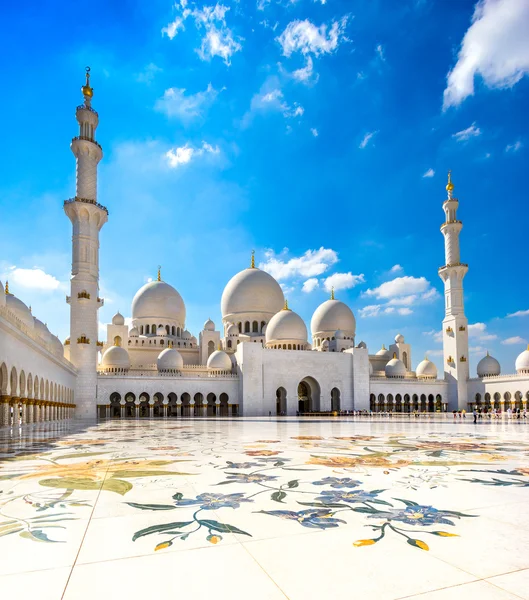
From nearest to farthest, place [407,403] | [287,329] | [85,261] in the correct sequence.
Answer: [85,261], [287,329], [407,403]

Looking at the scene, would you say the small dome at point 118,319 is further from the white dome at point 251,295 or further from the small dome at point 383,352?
the small dome at point 383,352

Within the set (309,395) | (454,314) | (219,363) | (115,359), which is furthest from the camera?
(454,314)

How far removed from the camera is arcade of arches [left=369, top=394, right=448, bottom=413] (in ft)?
122

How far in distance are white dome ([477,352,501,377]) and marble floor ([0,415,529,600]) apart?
35.6m

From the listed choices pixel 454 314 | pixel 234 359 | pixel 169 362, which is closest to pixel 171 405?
pixel 169 362

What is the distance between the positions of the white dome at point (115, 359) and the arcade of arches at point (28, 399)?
21.6ft

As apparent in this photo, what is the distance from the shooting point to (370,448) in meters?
7.53

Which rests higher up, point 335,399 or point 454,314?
point 454,314

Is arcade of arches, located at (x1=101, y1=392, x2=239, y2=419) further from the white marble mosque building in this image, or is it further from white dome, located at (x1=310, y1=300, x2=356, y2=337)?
white dome, located at (x1=310, y1=300, x2=356, y2=337)

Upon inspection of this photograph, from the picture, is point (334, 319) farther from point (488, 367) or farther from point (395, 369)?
point (488, 367)

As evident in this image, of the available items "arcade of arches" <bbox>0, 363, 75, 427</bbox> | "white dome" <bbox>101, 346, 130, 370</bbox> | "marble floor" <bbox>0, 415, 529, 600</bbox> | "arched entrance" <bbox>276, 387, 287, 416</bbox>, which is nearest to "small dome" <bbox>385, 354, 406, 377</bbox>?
"arched entrance" <bbox>276, 387, 287, 416</bbox>

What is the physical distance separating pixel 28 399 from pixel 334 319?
28.0 metres

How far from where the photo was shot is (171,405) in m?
31.8

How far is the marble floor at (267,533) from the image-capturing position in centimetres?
206
